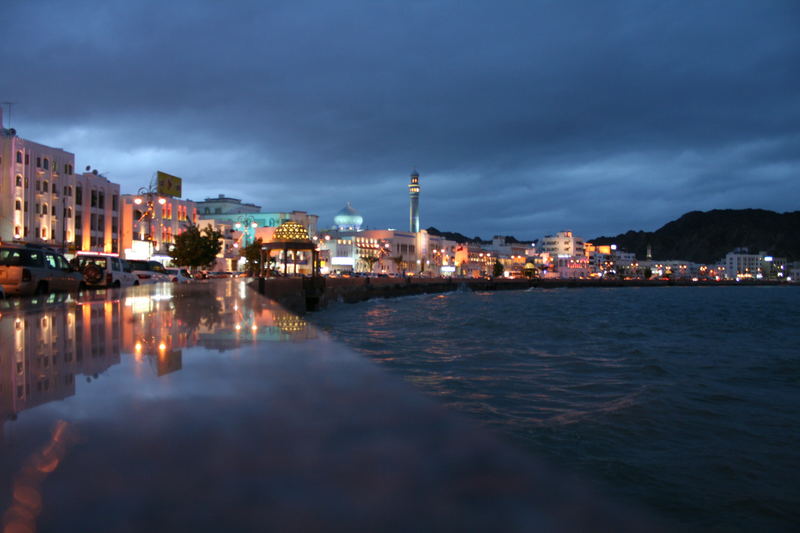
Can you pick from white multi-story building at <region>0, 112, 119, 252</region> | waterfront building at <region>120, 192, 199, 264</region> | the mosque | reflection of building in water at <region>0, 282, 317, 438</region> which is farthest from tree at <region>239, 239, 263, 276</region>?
reflection of building in water at <region>0, 282, 317, 438</region>

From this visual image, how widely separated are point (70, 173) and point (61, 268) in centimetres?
4172

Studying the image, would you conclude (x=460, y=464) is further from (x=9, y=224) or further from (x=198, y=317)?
(x=9, y=224)

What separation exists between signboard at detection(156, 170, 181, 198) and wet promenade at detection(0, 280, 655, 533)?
7866 centimetres

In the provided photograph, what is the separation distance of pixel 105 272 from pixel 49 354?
23.2m

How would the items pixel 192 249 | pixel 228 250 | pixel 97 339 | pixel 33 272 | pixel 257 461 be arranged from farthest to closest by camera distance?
pixel 228 250 → pixel 192 249 → pixel 33 272 → pixel 97 339 → pixel 257 461

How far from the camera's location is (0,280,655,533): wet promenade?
1.65 meters

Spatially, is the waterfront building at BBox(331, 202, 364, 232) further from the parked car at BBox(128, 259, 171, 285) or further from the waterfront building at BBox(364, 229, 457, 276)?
the parked car at BBox(128, 259, 171, 285)

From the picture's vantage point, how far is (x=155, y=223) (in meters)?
72.9

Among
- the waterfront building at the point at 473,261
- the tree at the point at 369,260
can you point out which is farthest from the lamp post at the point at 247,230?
the waterfront building at the point at 473,261

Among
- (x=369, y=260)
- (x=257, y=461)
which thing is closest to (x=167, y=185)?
(x=369, y=260)

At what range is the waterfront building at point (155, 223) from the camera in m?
63.7

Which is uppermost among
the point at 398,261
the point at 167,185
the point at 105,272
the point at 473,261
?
the point at 167,185

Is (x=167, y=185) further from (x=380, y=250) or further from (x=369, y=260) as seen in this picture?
(x=380, y=250)

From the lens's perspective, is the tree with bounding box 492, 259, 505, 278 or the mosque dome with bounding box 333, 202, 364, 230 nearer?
the mosque dome with bounding box 333, 202, 364, 230
